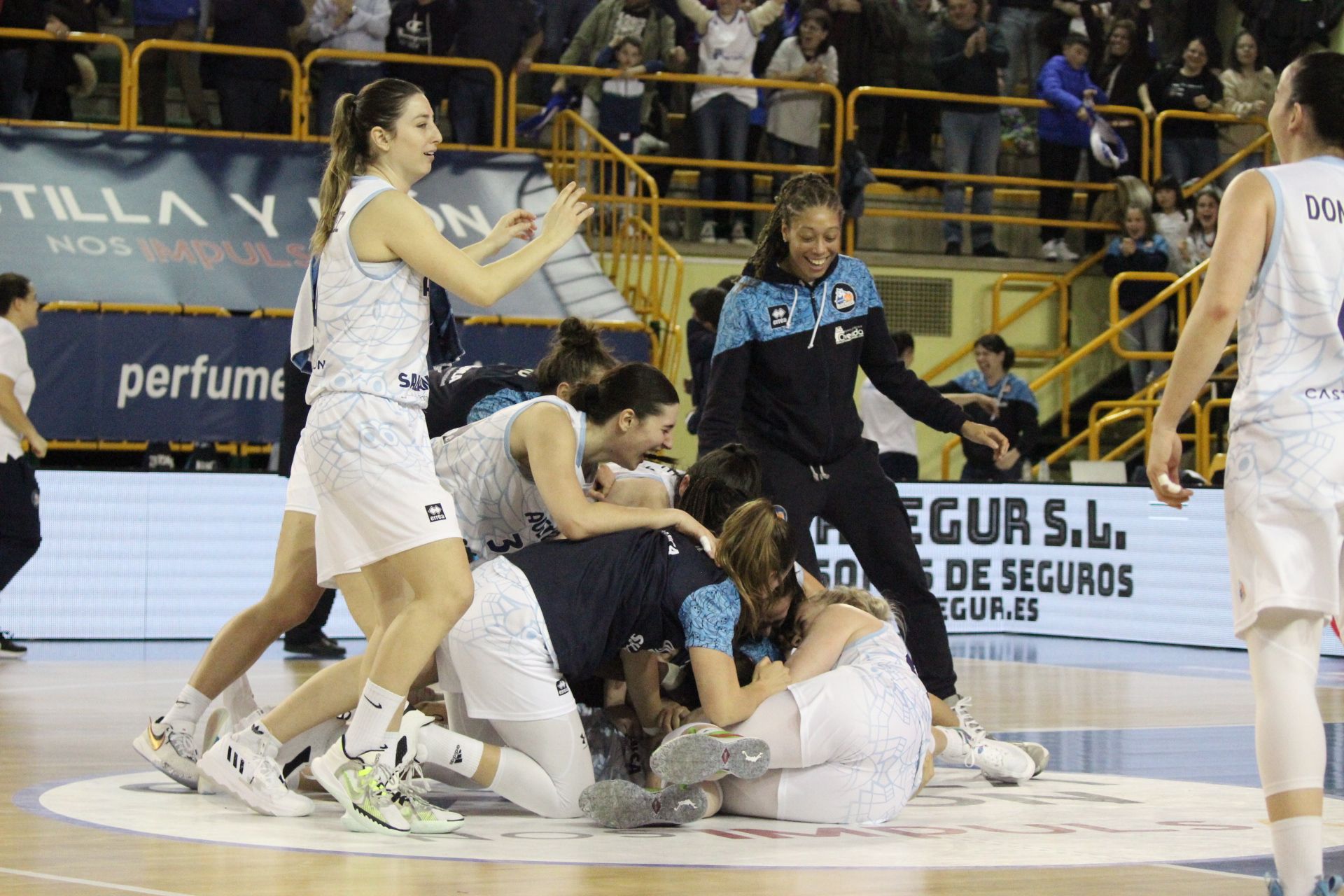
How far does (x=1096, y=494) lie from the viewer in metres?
11.9

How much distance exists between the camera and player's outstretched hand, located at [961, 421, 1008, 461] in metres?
6.01

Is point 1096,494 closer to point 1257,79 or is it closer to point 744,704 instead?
point 1257,79

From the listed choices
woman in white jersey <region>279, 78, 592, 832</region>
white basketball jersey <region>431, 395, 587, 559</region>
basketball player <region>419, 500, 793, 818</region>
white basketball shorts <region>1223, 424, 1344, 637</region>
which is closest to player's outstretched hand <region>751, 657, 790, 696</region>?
basketball player <region>419, 500, 793, 818</region>

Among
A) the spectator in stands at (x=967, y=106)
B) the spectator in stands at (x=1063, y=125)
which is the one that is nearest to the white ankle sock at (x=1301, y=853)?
the spectator in stands at (x=967, y=106)

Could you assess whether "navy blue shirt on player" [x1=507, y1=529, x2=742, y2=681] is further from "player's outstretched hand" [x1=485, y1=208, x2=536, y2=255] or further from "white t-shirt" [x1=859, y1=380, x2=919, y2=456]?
"white t-shirt" [x1=859, y1=380, x2=919, y2=456]

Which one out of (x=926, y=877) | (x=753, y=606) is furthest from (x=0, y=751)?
(x=926, y=877)

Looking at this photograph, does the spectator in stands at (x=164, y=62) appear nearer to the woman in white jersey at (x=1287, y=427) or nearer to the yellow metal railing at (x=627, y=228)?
the yellow metal railing at (x=627, y=228)

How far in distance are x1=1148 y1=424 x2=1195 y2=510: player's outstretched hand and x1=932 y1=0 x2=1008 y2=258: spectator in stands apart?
1199cm

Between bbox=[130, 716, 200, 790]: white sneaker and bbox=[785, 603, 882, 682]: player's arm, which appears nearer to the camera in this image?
bbox=[785, 603, 882, 682]: player's arm

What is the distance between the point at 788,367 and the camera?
20.1 ft

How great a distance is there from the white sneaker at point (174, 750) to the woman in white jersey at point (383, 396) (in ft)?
2.58

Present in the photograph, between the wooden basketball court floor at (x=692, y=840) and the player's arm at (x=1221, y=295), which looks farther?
the wooden basketball court floor at (x=692, y=840)

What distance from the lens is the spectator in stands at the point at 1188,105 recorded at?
1653cm

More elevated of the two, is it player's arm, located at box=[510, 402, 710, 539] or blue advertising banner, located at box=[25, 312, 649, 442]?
blue advertising banner, located at box=[25, 312, 649, 442]
